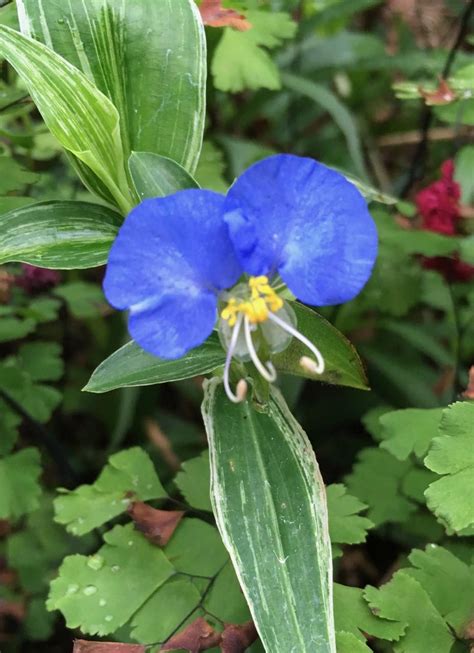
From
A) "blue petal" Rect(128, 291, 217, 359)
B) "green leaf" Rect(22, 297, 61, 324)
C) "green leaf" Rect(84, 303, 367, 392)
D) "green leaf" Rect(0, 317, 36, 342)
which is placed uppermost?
"blue petal" Rect(128, 291, 217, 359)

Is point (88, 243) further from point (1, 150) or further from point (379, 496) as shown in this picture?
point (379, 496)

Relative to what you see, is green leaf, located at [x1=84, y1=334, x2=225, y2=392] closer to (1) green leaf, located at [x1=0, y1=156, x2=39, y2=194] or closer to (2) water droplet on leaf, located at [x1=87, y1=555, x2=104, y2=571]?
(2) water droplet on leaf, located at [x1=87, y1=555, x2=104, y2=571]

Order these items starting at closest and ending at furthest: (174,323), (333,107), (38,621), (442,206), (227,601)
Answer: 1. (174,323)
2. (227,601)
3. (38,621)
4. (442,206)
5. (333,107)

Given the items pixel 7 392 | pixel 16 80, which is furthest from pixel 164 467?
pixel 16 80

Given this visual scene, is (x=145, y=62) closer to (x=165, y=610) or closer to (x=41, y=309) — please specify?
(x=41, y=309)

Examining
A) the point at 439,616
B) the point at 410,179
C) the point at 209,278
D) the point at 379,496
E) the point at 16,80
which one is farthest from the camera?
the point at 410,179

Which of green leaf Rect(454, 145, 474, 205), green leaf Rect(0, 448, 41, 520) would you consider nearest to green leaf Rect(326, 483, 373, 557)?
green leaf Rect(0, 448, 41, 520)

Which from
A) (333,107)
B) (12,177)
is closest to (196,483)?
(12,177)
